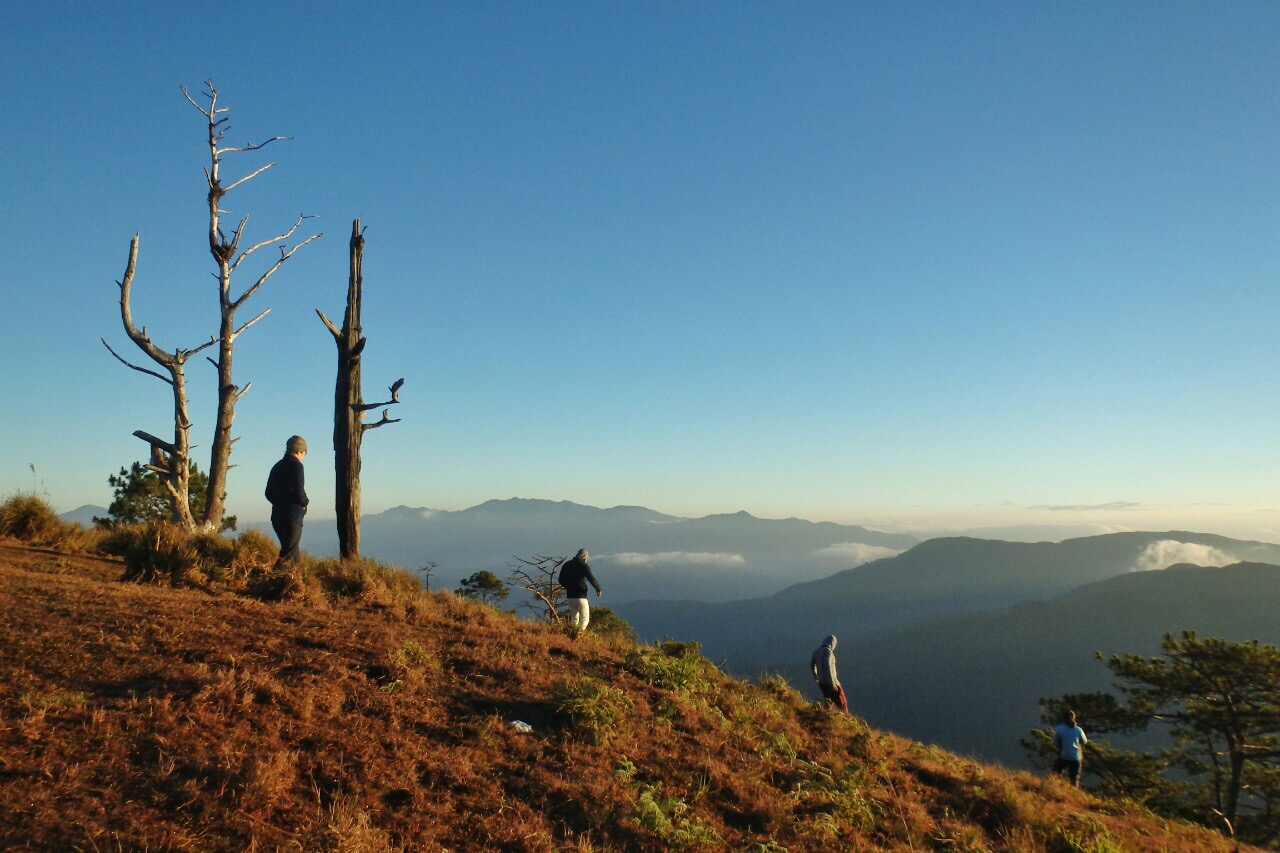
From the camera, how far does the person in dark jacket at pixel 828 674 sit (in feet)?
43.6

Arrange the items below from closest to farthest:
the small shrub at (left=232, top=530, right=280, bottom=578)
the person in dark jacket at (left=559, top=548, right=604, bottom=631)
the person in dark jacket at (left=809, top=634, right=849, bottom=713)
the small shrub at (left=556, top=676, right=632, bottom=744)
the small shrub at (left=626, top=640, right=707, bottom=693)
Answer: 1. the small shrub at (left=556, top=676, right=632, bottom=744)
2. the small shrub at (left=626, top=640, right=707, bottom=693)
3. the small shrub at (left=232, top=530, right=280, bottom=578)
4. the person in dark jacket at (left=809, top=634, right=849, bottom=713)
5. the person in dark jacket at (left=559, top=548, right=604, bottom=631)

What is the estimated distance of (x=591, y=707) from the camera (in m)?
7.96

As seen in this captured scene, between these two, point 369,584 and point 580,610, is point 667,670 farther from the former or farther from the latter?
point 369,584

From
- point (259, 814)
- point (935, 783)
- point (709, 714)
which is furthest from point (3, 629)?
point (935, 783)

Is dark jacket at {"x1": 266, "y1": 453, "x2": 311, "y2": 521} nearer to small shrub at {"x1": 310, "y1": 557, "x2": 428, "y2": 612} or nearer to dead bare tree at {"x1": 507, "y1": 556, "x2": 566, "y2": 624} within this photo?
small shrub at {"x1": 310, "y1": 557, "x2": 428, "y2": 612}

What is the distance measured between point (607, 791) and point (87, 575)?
335 inches

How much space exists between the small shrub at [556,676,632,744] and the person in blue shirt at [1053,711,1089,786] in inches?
403

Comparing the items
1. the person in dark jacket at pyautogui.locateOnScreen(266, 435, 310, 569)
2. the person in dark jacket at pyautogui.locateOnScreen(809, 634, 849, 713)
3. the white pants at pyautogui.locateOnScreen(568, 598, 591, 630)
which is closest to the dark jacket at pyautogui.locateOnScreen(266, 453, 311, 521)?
the person in dark jacket at pyautogui.locateOnScreen(266, 435, 310, 569)

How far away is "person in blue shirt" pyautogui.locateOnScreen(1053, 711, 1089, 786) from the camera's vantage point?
13898 mm

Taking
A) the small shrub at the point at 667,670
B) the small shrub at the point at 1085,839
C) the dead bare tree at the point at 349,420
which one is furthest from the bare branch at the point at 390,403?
the small shrub at the point at 1085,839

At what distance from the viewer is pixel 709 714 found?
9.44 m

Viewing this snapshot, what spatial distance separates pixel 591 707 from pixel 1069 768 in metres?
11.4

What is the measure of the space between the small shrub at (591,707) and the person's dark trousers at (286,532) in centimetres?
544

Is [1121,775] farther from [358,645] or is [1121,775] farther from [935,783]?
[358,645]
